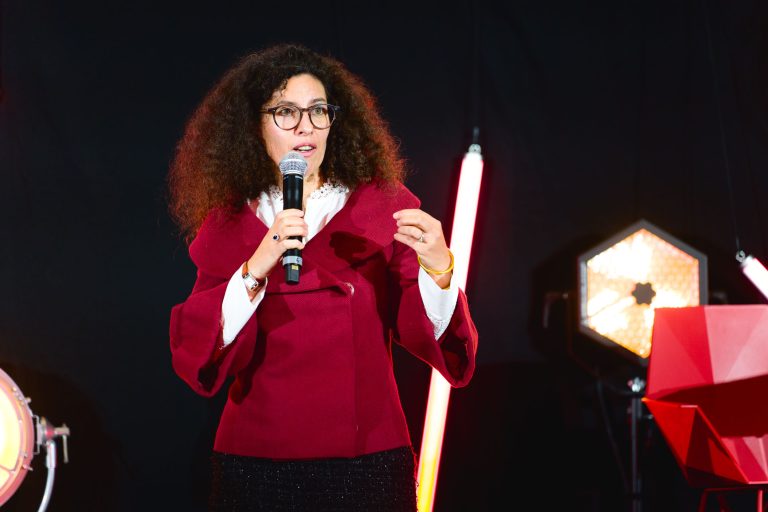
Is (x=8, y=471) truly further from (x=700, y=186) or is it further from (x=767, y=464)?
(x=700, y=186)

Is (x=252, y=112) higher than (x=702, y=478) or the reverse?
higher

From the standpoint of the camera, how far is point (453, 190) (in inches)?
113

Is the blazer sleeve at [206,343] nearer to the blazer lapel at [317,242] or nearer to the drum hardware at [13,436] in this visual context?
the blazer lapel at [317,242]

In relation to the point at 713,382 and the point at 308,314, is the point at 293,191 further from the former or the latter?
the point at 713,382

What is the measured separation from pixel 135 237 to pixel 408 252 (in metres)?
1.27

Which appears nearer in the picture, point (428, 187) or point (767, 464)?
point (767, 464)

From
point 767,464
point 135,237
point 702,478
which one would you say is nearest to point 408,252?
point 702,478

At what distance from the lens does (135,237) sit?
263 cm

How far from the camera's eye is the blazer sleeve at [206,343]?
59.8 inches

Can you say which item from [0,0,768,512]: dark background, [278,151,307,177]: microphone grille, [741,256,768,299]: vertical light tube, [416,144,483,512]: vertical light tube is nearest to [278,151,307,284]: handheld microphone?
[278,151,307,177]: microphone grille

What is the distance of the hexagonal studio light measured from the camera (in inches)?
101

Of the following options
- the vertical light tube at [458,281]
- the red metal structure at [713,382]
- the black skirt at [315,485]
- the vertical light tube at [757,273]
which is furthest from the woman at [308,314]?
the vertical light tube at [757,273]

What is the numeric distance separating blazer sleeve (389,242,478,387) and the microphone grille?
0.30m

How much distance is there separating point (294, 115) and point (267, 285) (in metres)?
0.35
